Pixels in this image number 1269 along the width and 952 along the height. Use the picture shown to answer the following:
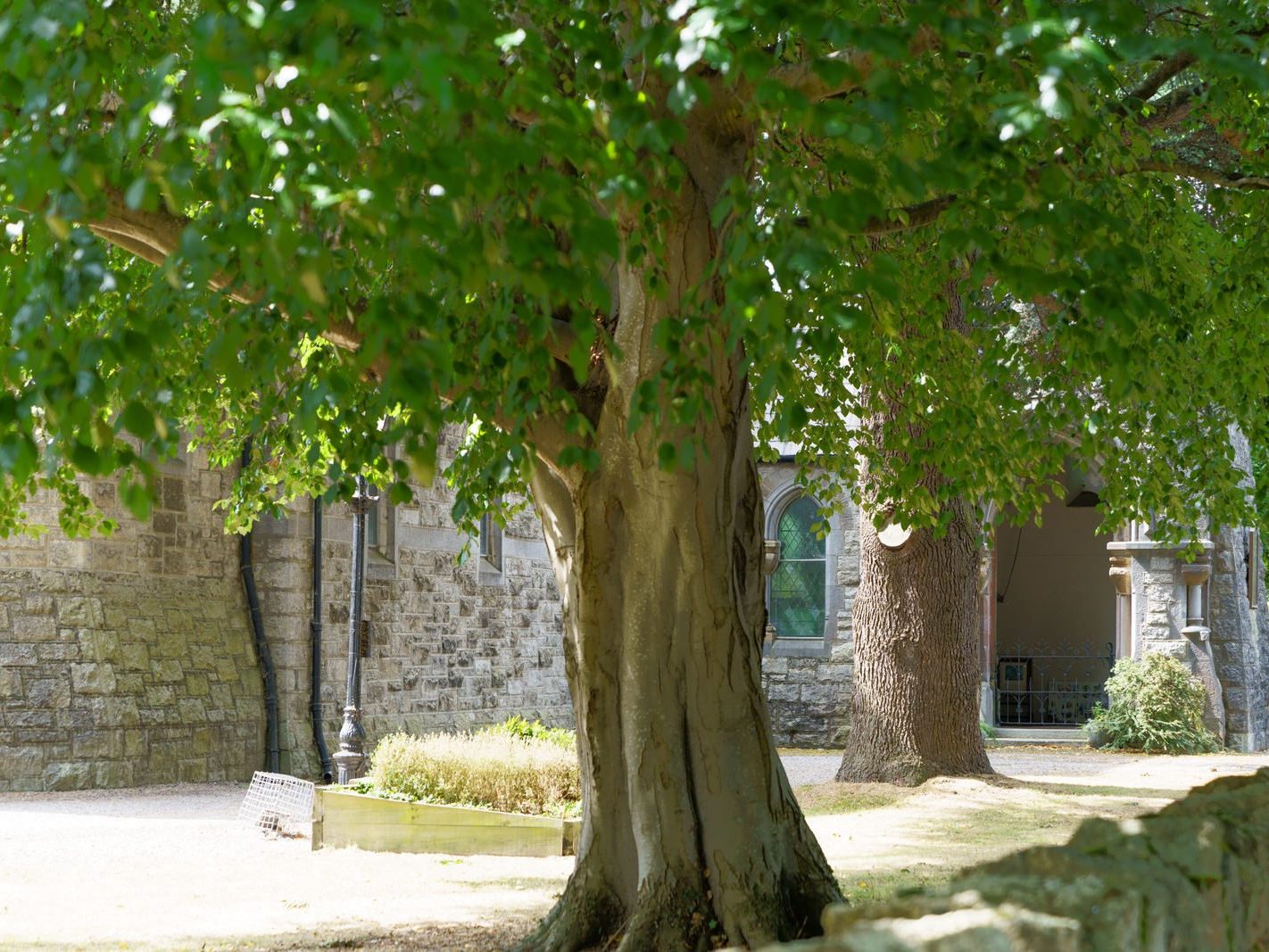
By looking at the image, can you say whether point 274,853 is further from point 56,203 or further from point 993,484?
point 56,203

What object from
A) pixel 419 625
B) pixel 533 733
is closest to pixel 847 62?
pixel 533 733

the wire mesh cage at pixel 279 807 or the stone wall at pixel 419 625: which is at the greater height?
the stone wall at pixel 419 625

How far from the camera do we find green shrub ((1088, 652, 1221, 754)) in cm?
1828

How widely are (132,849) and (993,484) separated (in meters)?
6.59

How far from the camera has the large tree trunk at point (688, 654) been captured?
5.76 metres

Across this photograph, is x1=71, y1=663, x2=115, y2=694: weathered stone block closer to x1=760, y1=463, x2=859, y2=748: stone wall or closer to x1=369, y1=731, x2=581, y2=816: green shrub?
x1=369, y1=731, x2=581, y2=816: green shrub

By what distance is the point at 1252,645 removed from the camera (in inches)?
776

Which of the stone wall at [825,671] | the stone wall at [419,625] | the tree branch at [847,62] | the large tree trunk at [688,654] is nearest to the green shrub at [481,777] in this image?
the large tree trunk at [688,654]

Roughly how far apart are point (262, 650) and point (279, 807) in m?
4.02

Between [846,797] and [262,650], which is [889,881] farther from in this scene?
[262,650]

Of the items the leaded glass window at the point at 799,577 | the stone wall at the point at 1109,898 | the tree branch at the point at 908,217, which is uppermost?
the tree branch at the point at 908,217

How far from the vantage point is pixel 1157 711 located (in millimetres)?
18484

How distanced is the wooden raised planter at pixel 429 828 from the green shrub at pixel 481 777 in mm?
208

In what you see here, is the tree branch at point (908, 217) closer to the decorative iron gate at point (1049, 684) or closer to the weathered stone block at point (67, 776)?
the weathered stone block at point (67, 776)
